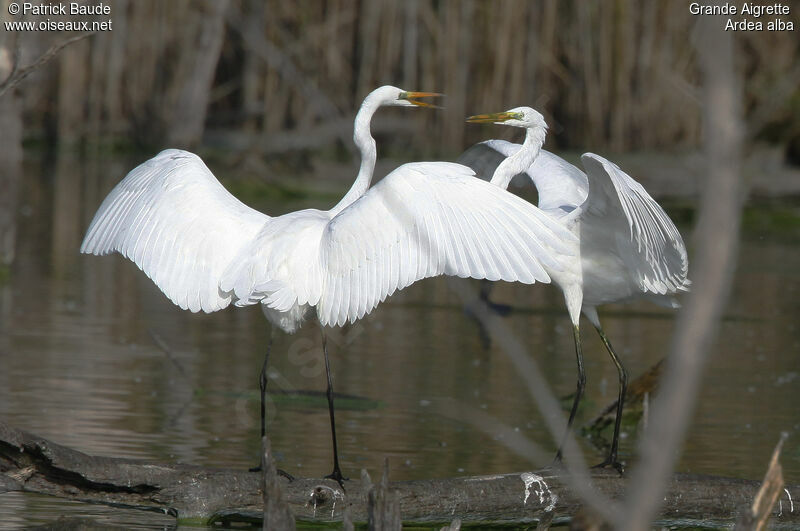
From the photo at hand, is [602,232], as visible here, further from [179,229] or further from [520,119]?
[179,229]

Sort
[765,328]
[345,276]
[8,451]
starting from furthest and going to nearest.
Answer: [765,328]
[345,276]
[8,451]

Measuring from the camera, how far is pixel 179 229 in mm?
4906

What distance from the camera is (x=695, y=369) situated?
1.48 m

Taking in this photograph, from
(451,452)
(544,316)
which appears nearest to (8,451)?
(451,452)

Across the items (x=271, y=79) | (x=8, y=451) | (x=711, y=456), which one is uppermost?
(x=271, y=79)

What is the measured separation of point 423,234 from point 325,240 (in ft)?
1.32

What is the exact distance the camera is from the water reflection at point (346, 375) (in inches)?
230

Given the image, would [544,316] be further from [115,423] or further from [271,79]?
[271,79]

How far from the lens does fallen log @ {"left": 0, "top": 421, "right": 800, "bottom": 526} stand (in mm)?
4031

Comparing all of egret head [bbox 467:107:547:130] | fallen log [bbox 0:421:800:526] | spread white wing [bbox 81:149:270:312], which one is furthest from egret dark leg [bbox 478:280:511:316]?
fallen log [bbox 0:421:800:526]

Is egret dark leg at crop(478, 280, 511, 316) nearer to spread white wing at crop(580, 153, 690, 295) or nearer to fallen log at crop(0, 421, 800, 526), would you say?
spread white wing at crop(580, 153, 690, 295)

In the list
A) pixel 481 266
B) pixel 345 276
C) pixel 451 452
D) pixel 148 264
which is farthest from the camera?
pixel 451 452

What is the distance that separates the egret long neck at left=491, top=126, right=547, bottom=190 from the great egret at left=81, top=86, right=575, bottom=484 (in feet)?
2.50

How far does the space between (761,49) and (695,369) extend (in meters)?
17.8
